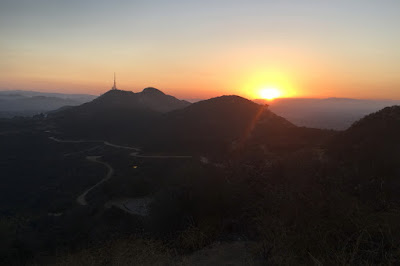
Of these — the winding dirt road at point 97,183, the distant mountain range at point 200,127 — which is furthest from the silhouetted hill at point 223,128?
the winding dirt road at point 97,183

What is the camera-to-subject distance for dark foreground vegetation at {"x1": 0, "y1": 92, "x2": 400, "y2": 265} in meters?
5.57

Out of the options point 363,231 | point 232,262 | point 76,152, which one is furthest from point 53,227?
point 76,152

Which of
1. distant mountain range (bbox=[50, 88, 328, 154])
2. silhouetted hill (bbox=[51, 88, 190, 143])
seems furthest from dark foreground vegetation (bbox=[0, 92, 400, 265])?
silhouetted hill (bbox=[51, 88, 190, 143])

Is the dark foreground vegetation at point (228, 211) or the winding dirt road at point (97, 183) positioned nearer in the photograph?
the dark foreground vegetation at point (228, 211)

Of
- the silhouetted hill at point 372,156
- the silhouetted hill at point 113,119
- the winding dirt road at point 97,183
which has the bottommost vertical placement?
the winding dirt road at point 97,183

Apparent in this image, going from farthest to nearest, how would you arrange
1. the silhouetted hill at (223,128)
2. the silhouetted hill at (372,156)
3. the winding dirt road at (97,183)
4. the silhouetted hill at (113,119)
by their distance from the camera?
the silhouetted hill at (113,119), the silhouetted hill at (223,128), the winding dirt road at (97,183), the silhouetted hill at (372,156)

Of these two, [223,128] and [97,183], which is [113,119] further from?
[97,183]

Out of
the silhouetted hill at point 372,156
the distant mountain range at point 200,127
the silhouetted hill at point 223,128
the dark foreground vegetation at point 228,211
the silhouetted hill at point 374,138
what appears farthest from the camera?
the silhouetted hill at point 223,128

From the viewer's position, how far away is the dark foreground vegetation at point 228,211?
5570 mm

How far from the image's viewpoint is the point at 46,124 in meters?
96.2

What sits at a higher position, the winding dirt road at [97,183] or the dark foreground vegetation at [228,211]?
the dark foreground vegetation at [228,211]

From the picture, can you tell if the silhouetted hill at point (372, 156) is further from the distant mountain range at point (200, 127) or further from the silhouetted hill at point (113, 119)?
the silhouetted hill at point (113, 119)

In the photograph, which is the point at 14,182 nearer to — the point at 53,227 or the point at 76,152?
the point at 76,152

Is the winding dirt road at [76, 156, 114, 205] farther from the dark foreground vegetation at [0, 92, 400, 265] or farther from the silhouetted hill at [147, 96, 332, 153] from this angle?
the silhouetted hill at [147, 96, 332, 153]
